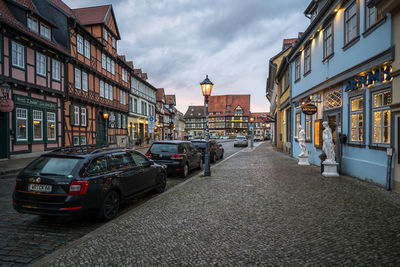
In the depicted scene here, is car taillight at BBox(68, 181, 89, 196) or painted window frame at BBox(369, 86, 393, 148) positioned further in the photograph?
painted window frame at BBox(369, 86, 393, 148)

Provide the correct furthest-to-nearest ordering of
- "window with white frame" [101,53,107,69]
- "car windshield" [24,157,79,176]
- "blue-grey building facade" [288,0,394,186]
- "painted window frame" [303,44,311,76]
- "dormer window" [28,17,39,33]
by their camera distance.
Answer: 1. "window with white frame" [101,53,107,69]
2. "dormer window" [28,17,39,33]
3. "painted window frame" [303,44,311,76]
4. "blue-grey building facade" [288,0,394,186]
5. "car windshield" [24,157,79,176]

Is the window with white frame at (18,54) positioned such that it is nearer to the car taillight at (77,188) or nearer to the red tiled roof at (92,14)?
the red tiled roof at (92,14)

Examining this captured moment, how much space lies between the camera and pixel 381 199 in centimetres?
627

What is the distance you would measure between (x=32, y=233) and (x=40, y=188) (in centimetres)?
79

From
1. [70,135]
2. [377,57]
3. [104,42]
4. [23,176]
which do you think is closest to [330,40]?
[377,57]

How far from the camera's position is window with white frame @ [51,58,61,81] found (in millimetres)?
19016

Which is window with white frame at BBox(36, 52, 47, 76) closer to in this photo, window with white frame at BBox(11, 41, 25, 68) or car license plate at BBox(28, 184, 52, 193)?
window with white frame at BBox(11, 41, 25, 68)

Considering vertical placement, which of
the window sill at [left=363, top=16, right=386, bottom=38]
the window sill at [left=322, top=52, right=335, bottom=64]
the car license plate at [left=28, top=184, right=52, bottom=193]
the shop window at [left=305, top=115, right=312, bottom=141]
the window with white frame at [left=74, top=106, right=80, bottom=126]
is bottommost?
the car license plate at [left=28, top=184, right=52, bottom=193]

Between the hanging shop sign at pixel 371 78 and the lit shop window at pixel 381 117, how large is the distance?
0.42m

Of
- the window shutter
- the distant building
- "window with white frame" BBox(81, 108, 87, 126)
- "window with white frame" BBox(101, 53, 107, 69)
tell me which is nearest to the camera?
the window shutter

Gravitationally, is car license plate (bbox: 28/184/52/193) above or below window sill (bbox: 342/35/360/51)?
below

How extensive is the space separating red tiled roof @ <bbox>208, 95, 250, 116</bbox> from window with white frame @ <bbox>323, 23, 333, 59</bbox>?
87.4 meters

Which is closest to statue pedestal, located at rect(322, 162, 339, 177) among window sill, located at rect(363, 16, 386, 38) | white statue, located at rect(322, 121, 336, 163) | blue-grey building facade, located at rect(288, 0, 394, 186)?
white statue, located at rect(322, 121, 336, 163)

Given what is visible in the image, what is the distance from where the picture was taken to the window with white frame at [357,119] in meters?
9.01
